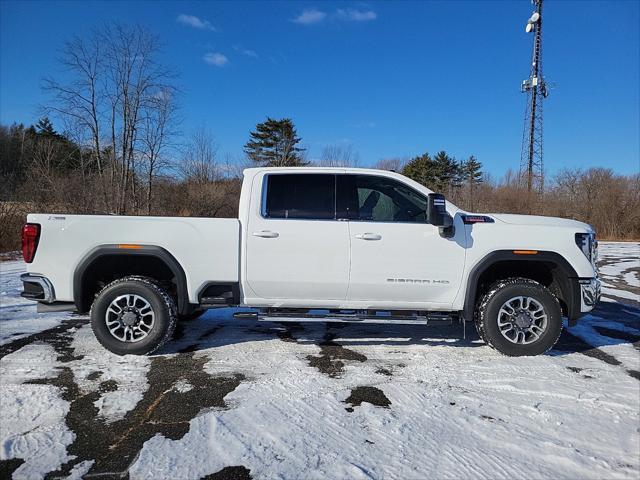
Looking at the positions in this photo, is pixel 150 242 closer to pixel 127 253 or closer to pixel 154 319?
pixel 127 253

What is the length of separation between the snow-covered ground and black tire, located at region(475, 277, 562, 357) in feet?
0.42

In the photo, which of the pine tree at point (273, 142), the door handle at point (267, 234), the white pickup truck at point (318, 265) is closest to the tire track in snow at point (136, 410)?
the white pickup truck at point (318, 265)

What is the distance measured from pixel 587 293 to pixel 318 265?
282cm

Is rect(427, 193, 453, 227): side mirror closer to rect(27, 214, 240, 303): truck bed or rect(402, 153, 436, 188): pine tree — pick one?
rect(27, 214, 240, 303): truck bed

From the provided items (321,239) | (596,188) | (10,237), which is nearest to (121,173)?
(10,237)

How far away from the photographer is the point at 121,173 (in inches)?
728

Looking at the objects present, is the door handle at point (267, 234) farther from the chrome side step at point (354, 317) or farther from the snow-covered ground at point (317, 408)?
the snow-covered ground at point (317, 408)

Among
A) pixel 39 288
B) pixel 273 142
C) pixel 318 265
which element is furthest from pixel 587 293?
pixel 273 142

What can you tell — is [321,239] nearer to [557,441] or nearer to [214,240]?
[214,240]

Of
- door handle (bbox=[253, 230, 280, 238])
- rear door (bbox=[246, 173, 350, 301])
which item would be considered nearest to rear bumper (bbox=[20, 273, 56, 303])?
rear door (bbox=[246, 173, 350, 301])

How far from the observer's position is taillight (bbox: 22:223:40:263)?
406 centimetres

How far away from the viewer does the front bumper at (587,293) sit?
13.7 feet

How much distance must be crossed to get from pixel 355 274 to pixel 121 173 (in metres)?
17.6

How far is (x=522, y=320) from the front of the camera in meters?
4.20
